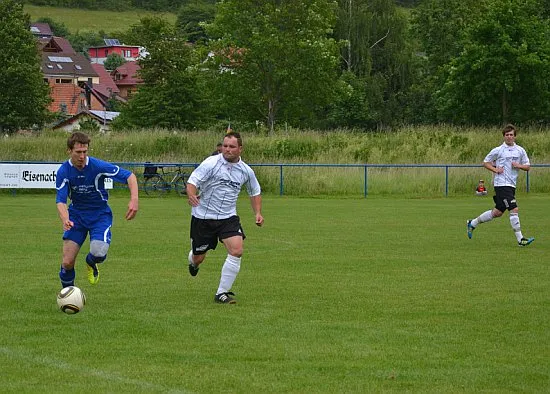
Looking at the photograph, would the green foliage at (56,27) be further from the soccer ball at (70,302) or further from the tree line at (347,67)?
the soccer ball at (70,302)

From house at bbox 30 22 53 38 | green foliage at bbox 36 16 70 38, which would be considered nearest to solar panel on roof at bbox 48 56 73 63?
house at bbox 30 22 53 38

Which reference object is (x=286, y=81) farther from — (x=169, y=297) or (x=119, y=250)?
(x=169, y=297)

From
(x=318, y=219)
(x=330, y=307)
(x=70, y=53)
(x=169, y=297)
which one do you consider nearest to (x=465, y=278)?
(x=330, y=307)

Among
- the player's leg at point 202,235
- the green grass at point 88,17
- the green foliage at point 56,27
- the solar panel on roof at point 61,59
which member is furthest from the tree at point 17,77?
the green grass at point 88,17

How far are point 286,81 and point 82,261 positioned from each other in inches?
1849

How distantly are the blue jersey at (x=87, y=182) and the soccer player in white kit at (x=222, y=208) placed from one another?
0.90m

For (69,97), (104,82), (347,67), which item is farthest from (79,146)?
(104,82)

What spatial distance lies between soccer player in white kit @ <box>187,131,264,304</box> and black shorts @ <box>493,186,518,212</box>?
7.62 meters

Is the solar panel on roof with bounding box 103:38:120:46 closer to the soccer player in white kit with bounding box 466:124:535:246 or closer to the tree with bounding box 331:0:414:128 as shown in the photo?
the tree with bounding box 331:0:414:128

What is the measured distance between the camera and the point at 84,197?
10.6 metres

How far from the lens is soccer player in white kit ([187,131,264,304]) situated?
36.2ft

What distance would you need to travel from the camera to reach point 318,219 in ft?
83.5

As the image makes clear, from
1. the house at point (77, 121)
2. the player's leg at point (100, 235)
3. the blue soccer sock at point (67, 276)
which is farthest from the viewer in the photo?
the house at point (77, 121)

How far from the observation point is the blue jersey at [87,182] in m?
10.5
